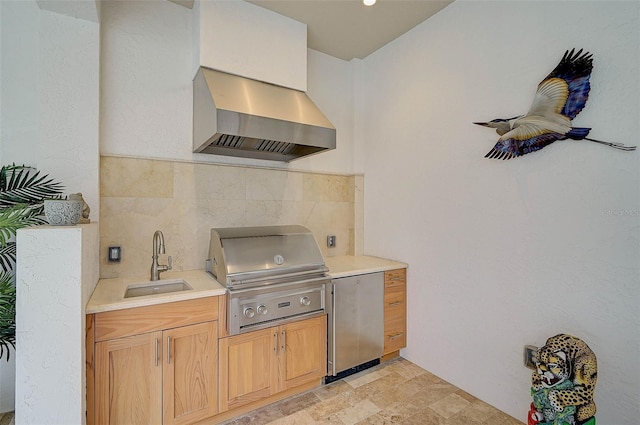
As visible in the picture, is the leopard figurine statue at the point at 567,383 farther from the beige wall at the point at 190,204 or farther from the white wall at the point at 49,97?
the white wall at the point at 49,97

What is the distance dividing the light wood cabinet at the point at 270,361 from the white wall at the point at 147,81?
1366mm

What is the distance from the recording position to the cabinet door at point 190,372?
66.6 inches

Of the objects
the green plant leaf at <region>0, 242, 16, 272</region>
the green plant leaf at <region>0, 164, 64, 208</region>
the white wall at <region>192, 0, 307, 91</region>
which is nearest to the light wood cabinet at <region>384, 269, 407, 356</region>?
the white wall at <region>192, 0, 307, 91</region>

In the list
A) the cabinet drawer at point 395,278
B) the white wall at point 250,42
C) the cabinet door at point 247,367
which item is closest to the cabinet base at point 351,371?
the cabinet door at point 247,367

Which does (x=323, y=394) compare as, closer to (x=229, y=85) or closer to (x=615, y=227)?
(x=615, y=227)

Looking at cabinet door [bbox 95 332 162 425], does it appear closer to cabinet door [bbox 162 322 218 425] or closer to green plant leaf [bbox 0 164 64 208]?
cabinet door [bbox 162 322 218 425]

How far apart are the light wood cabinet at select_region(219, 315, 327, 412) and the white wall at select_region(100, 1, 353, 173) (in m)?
1.37

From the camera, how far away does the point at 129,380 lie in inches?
63.0

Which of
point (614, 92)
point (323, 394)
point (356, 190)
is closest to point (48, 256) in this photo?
point (323, 394)

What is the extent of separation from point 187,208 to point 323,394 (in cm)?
167

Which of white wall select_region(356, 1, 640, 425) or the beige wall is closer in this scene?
white wall select_region(356, 1, 640, 425)

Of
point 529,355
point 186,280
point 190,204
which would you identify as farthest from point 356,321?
Result: point 190,204

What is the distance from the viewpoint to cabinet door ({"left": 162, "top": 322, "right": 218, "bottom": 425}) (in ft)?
5.55

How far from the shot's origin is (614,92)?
1.52 metres
